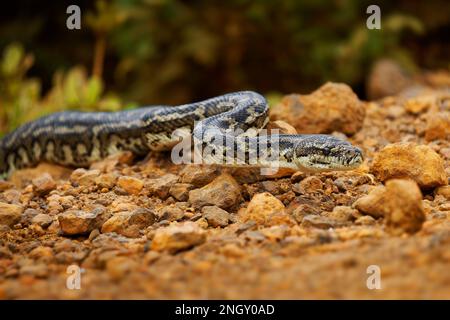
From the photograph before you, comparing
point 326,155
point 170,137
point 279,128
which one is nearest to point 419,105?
point 279,128

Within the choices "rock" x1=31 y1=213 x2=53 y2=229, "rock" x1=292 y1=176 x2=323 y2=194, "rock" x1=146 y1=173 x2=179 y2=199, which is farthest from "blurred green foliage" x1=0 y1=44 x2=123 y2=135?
"rock" x1=292 y1=176 x2=323 y2=194

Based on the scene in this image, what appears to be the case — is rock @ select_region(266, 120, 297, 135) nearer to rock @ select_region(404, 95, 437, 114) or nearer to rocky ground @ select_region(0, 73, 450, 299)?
rocky ground @ select_region(0, 73, 450, 299)

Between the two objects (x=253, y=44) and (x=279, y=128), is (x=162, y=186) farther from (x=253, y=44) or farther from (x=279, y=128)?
(x=253, y=44)

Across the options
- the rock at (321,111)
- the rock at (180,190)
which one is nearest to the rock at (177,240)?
the rock at (180,190)

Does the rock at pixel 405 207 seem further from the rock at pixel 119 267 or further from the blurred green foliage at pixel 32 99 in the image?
the blurred green foliage at pixel 32 99

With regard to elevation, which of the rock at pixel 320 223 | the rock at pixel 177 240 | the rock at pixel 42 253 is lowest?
the rock at pixel 42 253

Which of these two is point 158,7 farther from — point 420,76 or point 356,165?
point 356,165
